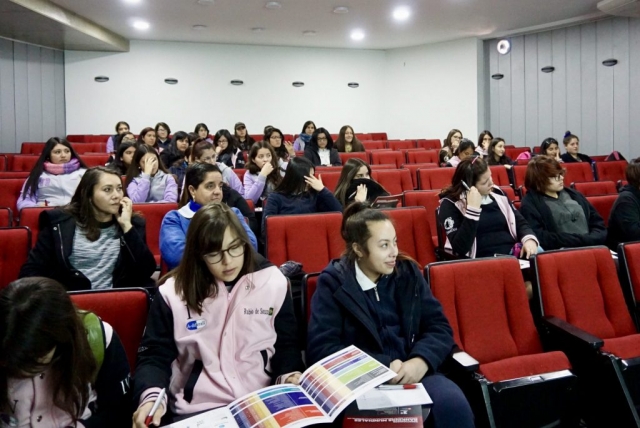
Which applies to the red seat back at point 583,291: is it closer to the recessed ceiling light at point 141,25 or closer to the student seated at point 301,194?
the student seated at point 301,194

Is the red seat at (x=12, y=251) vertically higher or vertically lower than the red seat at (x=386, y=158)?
lower

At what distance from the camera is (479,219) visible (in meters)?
3.40

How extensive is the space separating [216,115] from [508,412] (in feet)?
39.2

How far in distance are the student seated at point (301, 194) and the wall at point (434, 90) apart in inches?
363

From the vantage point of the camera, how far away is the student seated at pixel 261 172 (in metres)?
5.03

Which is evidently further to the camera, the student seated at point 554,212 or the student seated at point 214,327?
the student seated at point 554,212

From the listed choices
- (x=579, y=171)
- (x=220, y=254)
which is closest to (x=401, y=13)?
(x=579, y=171)

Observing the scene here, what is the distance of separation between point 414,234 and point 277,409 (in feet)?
7.13

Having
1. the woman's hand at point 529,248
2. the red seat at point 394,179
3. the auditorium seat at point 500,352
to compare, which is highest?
the red seat at point 394,179

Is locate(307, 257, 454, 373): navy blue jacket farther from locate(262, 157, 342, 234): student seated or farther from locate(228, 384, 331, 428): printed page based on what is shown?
locate(262, 157, 342, 234): student seated

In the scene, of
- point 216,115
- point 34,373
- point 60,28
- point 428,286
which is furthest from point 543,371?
point 216,115

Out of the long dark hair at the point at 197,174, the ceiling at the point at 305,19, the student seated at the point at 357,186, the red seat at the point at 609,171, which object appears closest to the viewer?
the long dark hair at the point at 197,174

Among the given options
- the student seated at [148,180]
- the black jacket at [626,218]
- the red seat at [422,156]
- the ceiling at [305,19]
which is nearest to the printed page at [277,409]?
the black jacket at [626,218]

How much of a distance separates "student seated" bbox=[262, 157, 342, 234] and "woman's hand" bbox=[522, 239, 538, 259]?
1342 mm
